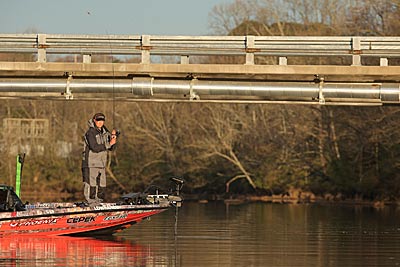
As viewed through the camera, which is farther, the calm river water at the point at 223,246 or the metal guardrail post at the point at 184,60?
the metal guardrail post at the point at 184,60

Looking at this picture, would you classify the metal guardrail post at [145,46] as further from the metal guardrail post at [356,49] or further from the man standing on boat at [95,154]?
the man standing on boat at [95,154]

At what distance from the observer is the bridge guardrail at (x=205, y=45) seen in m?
25.3

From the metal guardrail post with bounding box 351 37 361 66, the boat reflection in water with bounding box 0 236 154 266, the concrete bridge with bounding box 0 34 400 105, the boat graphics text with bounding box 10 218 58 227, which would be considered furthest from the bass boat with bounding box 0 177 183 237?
the metal guardrail post with bounding box 351 37 361 66

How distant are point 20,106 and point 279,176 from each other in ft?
60.9

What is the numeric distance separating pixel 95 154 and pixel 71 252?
10.6 ft

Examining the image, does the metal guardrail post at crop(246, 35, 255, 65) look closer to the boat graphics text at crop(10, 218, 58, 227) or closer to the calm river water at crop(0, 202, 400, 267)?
the calm river water at crop(0, 202, 400, 267)

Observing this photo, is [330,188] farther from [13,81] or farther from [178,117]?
[13,81]

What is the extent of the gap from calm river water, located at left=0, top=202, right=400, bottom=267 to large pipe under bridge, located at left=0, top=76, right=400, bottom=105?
314 centimetres

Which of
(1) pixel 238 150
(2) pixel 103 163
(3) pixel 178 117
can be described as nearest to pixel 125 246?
(2) pixel 103 163

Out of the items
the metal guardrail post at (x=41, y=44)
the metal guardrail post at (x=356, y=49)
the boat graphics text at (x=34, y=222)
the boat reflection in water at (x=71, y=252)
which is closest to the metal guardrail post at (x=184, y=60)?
the metal guardrail post at (x=41, y=44)

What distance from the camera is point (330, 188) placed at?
50.8m

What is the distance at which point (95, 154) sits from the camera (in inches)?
821

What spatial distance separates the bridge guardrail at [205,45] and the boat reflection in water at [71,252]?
6.11 m

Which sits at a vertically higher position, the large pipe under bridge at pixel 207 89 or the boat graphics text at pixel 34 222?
the large pipe under bridge at pixel 207 89
